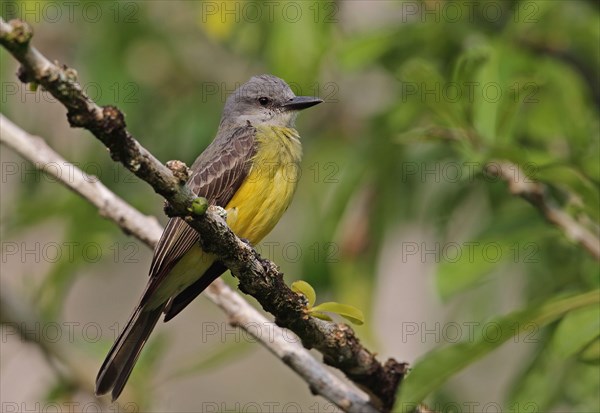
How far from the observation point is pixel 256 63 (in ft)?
21.1

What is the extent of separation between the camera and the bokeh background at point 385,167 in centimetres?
425

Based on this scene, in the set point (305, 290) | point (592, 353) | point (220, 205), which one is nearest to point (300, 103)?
point (220, 205)

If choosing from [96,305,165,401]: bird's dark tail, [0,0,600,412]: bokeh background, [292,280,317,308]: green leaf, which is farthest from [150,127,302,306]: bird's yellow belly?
[292,280,317,308]: green leaf

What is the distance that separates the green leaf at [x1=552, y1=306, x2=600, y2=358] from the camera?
3.35 metres

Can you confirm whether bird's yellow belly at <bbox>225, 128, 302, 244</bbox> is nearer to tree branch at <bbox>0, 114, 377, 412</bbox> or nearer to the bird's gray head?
tree branch at <bbox>0, 114, 377, 412</bbox>

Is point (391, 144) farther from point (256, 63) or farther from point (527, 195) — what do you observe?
point (256, 63)

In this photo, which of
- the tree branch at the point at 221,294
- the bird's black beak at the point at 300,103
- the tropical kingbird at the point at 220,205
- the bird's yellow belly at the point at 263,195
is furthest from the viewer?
the bird's black beak at the point at 300,103

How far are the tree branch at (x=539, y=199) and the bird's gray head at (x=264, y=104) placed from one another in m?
1.61

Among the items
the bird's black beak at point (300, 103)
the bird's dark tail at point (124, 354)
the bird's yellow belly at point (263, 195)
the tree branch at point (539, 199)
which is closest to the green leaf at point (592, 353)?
the tree branch at point (539, 199)

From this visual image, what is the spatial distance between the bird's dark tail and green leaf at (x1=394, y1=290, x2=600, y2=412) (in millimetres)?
1781

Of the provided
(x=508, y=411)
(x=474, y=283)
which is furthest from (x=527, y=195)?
(x=508, y=411)

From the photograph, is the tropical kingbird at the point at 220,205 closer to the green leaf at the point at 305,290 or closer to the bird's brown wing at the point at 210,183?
the bird's brown wing at the point at 210,183

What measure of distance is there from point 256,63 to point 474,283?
2767 millimetres

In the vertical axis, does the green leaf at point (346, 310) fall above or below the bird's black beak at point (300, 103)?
below
